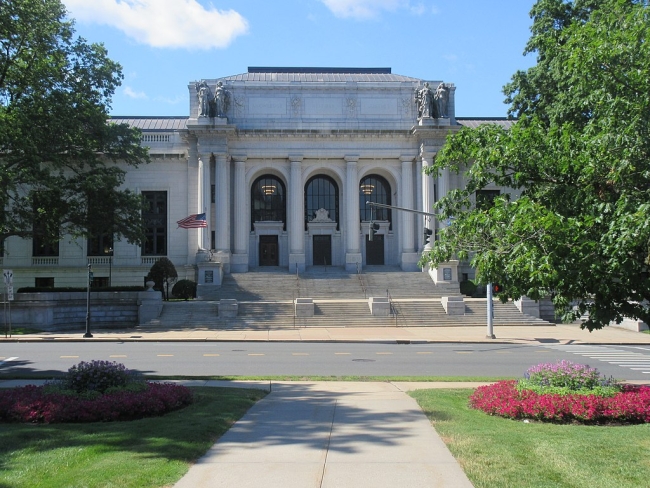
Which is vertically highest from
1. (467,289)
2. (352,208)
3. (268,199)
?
(268,199)

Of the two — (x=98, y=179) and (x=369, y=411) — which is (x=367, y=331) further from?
(x=369, y=411)

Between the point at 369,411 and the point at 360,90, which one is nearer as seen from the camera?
the point at 369,411

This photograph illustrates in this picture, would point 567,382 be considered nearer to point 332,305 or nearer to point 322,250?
point 332,305

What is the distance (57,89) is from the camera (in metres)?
36.0

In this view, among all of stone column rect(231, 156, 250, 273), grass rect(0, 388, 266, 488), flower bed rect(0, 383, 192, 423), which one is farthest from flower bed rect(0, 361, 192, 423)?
stone column rect(231, 156, 250, 273)

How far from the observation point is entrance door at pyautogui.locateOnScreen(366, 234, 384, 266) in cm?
5262

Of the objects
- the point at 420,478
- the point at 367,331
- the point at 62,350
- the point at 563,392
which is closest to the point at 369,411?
the point at 563,392

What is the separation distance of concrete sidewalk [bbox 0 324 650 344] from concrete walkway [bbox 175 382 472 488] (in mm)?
17820

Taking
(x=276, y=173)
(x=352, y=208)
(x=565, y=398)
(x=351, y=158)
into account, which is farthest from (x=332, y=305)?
(x=565, y=398)

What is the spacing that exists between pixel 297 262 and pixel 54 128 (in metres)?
21.6

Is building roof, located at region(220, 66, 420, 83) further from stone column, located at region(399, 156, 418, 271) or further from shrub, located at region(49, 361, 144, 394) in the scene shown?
shrub, located at region(49, 361, 144, 394)

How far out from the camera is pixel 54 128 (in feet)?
111

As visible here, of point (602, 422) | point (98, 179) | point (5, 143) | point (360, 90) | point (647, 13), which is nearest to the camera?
point (602, 422)

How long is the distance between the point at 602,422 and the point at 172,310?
30.7m
